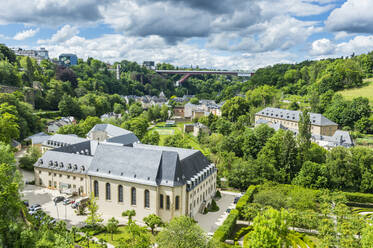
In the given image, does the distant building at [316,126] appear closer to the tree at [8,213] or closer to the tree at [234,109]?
the tree at [234,109]

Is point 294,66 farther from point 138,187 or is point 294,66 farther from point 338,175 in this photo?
point 138,187

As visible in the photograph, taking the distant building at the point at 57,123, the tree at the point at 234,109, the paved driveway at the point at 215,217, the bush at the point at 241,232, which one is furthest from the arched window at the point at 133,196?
the tree at the point at 234,109

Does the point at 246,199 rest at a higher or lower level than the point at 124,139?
lower

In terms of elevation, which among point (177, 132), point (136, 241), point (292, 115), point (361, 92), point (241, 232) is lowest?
point (241, 232)

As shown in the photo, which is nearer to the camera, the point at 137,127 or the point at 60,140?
the point at 60,140

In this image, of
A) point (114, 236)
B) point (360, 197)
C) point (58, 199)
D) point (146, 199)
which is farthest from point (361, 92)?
point (58, 199)

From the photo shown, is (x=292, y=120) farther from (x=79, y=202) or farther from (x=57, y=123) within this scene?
(x=57, y=123)

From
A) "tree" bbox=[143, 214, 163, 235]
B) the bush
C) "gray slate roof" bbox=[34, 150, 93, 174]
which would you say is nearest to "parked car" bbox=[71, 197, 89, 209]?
"gray slate roof" bbox=[34, 150, 93, 174]
